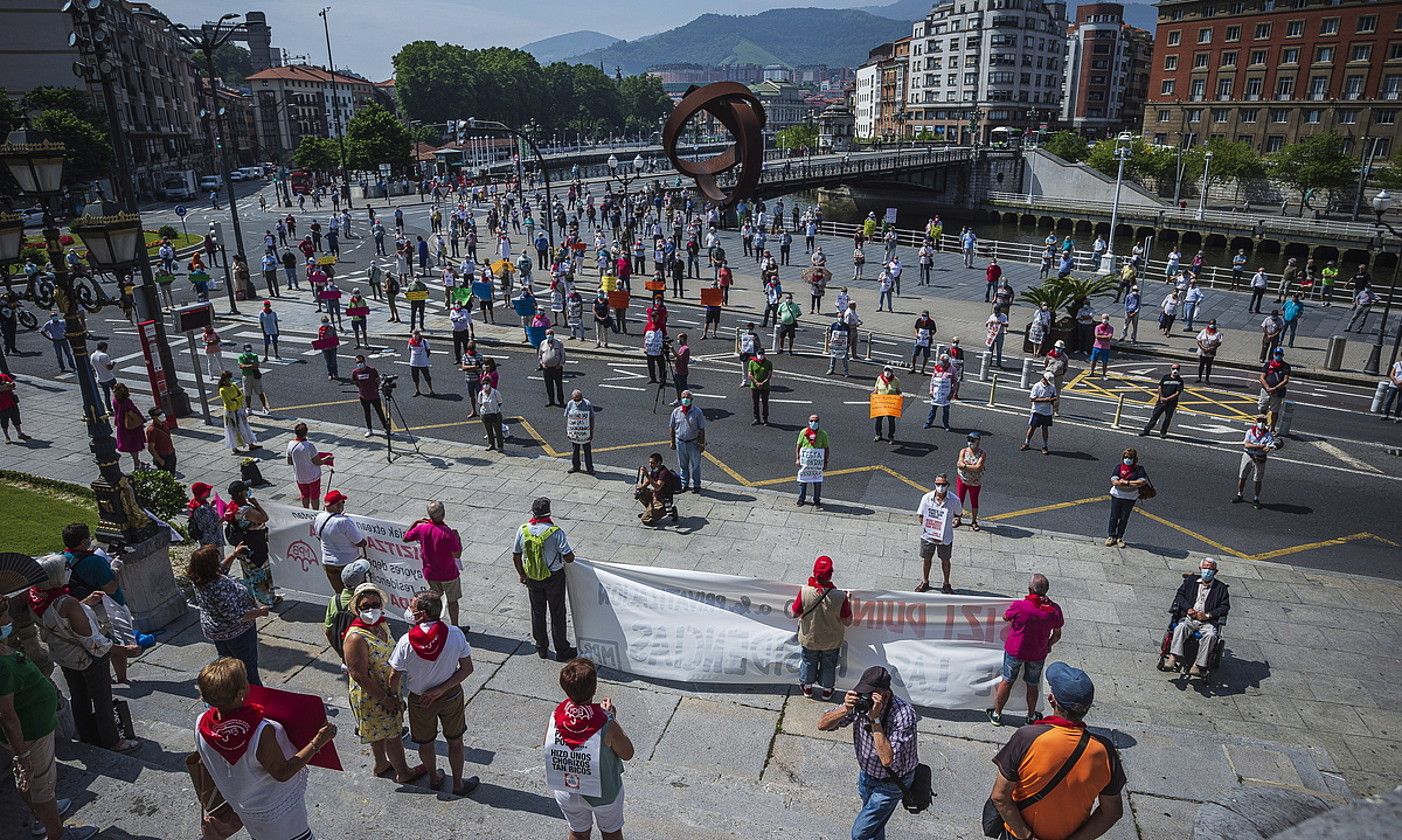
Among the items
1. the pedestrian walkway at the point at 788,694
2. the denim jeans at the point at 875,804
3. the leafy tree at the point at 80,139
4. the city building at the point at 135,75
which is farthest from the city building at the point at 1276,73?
the leafy tree at the point at 80,139

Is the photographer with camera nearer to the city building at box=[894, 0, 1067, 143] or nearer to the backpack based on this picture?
the backpack

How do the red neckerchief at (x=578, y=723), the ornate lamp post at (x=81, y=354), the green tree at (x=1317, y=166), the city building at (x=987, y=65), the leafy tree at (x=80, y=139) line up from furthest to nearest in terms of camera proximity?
the city building at (x=987, y=65) → the green tree at (x=1317, y=166) → the leafy tree at (x=80, y=139) → the ornate lamp post at (x=81, y=354) → the red neckerchief at (x=578, y=723)

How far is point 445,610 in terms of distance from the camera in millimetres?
10672

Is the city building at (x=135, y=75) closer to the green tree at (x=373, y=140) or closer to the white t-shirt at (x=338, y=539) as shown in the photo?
the green tree at (x=373, y=140)

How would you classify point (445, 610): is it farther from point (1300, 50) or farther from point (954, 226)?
point (1300, 50)

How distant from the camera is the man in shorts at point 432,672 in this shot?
6.70m

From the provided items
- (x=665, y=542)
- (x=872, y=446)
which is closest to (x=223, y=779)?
(x=665, y=542)

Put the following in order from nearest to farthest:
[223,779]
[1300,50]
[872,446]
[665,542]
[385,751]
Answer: [223,779] → [385,751] → [665,542] → [872,446] → [1300,50]

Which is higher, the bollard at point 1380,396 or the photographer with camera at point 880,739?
the photographer with camera at point 880,739

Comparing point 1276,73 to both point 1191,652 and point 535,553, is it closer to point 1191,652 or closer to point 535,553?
point 1191,652

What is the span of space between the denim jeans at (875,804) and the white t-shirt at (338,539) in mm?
6453

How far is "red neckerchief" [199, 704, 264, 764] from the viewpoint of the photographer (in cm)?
529

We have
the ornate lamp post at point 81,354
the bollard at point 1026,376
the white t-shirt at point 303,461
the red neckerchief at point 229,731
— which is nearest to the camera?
the red neckerchief at point 229,731

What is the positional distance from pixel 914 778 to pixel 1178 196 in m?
90.1
